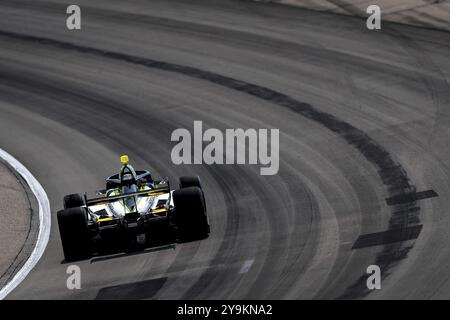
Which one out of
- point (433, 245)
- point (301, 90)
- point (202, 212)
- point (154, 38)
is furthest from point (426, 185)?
point (154, 38)

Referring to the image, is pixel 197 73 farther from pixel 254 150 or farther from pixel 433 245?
pixel 433 245

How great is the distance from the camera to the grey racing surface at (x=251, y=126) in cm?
2227

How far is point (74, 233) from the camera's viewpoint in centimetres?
2309

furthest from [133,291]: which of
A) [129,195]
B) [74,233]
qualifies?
[129,195]

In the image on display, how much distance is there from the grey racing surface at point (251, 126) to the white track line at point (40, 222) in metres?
0.20

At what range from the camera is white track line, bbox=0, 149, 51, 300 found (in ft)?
75.6

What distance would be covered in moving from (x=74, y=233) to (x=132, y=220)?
1.17m

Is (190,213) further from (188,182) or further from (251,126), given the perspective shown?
(251,126)

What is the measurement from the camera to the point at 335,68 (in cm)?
3441

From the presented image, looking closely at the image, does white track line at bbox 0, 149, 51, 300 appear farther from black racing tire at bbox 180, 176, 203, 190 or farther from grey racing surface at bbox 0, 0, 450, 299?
black racing tire at bbox 180, 176, 203, 190

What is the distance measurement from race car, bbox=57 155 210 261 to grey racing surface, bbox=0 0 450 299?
318 mm

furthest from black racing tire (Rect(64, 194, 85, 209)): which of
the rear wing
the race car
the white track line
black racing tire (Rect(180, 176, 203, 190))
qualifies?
black racing tire (Rect(180, 176, 203, 190))

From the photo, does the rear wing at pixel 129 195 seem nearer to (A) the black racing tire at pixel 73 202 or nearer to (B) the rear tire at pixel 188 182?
(A) the black racing tire at pixel 73 202
